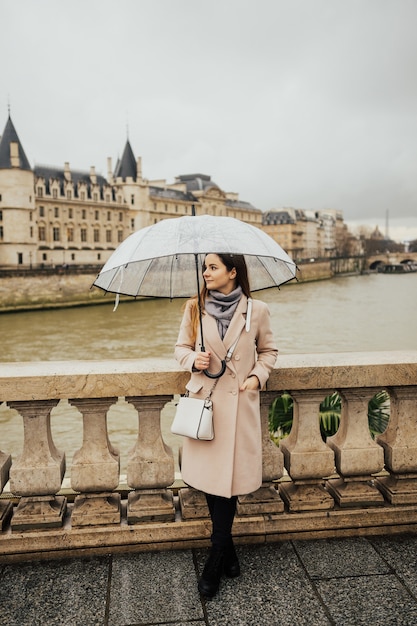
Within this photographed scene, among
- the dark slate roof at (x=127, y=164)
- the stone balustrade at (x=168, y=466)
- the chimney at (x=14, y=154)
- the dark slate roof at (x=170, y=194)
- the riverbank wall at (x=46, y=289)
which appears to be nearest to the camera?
the stone balustrade at (x=168, y=466)

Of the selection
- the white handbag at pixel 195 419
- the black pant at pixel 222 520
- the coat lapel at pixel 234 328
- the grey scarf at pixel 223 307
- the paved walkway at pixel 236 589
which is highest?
the grey scarf at pixel 223 307

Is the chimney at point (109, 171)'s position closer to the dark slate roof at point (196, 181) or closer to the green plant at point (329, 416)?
the dark slate roof at point (196, 181)

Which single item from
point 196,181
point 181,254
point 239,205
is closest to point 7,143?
point 196,181

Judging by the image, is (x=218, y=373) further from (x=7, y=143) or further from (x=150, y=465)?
(x=7, y=143)

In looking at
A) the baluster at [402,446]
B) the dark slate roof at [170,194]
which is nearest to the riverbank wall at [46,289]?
the dark slate roof at [170,194]

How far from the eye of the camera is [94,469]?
2285mm

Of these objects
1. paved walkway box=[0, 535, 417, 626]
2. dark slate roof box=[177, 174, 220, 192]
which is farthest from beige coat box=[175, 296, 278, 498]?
dark slate roof box=[177, 174, 220, 192]

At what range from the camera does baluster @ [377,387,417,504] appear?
95.2 inches

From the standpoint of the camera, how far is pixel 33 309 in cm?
3294

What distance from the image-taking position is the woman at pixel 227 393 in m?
2.08

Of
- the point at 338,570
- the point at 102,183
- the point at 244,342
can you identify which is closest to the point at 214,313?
the point at 244,342

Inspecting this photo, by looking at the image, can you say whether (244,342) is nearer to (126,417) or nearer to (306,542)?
(306,542)

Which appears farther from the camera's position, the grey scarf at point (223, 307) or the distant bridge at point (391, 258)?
the distant bridge at point (391, 258)

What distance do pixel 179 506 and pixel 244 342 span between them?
0.83 m
